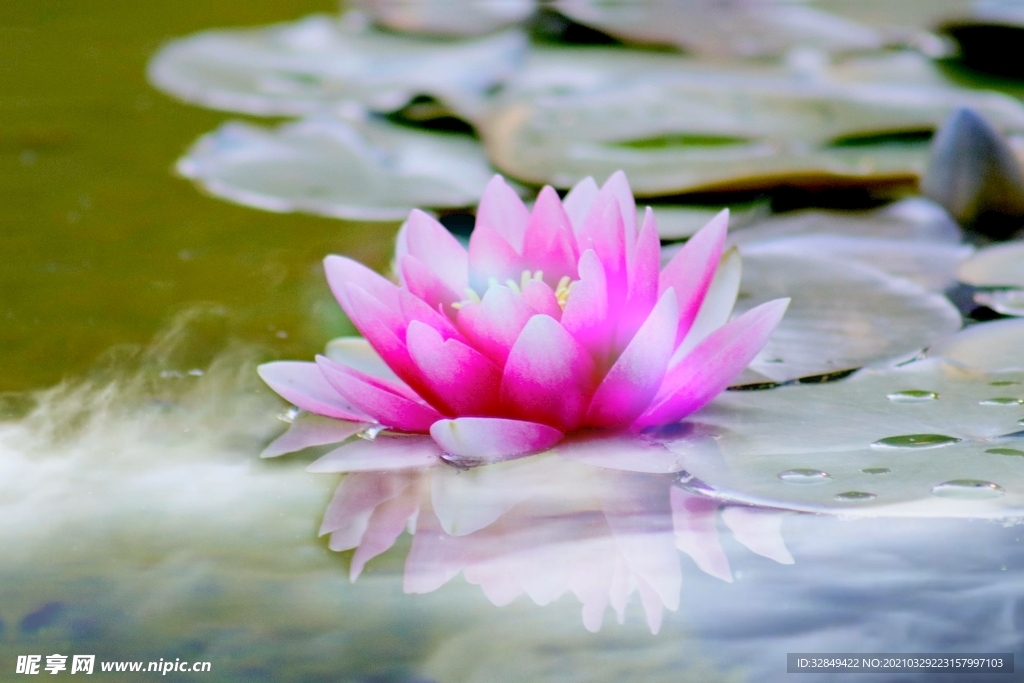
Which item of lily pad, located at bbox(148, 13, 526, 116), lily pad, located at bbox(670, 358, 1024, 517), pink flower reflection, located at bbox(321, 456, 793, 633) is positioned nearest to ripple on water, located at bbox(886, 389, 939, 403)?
lily pad, located at bbox(670, 358, 1024, 517)

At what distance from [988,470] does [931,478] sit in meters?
0.06

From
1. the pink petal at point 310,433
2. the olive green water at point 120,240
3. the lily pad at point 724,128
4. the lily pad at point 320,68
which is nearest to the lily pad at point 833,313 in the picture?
the lily pad at point 724,128

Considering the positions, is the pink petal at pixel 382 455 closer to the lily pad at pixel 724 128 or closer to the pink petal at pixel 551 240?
the pink petal at pixel 551 240

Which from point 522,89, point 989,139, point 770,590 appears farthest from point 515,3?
point 770,590

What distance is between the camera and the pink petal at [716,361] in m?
0.99

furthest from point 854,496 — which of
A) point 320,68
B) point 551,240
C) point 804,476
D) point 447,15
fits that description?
point 447,15

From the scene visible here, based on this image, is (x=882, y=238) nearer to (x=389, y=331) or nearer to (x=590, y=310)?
(x=590, y=310)

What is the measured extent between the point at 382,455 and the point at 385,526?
0.39 feet

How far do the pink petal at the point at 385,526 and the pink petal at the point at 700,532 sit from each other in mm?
241

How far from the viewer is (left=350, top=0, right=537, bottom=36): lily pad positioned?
282 cm

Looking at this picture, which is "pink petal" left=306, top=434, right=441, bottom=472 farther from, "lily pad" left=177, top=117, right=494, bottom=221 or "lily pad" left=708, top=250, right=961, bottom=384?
"lily pad" left=177, top=117, right=494, bottom=221

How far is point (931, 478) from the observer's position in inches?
34.7

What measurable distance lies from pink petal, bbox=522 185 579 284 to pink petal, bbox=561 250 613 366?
3.3 inches

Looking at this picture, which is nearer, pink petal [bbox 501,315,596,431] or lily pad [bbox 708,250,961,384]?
pink petal [bbox 501,315,596,431]
